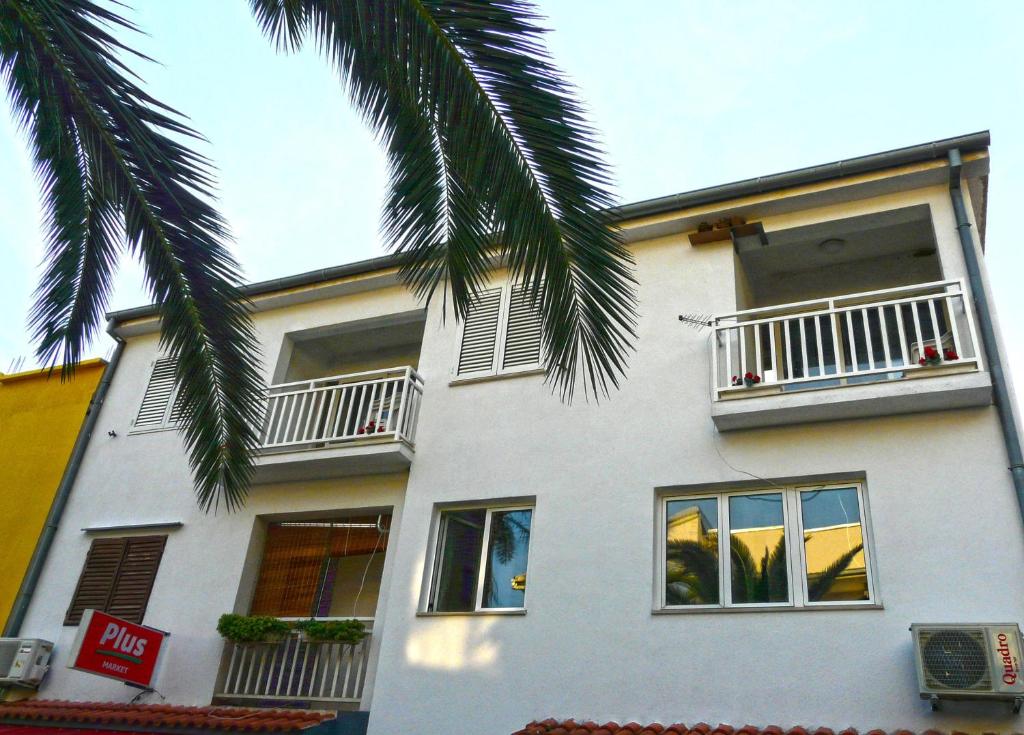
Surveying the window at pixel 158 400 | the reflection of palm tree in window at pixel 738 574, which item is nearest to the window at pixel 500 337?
the reflection of palm tree in window at pixel 738 574

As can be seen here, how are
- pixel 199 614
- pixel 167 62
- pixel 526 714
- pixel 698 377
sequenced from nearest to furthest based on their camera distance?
pixel 167 62, pixel 526 714, pixel 698 377, pixel 199 614

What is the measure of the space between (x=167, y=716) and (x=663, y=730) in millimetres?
5307

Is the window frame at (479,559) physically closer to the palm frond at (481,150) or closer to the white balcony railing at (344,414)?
the white balcony railing at (344,414)

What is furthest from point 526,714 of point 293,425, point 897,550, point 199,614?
point 293,425

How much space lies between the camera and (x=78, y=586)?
41.4ft

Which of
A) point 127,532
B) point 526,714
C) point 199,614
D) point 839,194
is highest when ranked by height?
point 839,194

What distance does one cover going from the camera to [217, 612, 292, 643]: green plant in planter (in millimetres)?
10844

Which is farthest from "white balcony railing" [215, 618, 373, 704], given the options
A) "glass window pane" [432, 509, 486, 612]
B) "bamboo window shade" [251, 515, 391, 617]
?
"glass window pane" [432, 509, 486, 612]

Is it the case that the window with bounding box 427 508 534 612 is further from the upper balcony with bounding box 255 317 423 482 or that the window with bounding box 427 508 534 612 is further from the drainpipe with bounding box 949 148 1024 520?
the drainpipe with bounding box 949 148 1024 520

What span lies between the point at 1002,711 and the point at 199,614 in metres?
8.99

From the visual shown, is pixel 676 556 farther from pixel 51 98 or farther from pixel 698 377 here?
pixel 51 98

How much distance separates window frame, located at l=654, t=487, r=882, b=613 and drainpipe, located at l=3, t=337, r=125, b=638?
29.7 feet

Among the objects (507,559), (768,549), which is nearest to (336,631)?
(507,559)

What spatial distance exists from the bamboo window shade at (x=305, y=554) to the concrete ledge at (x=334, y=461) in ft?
2.53
